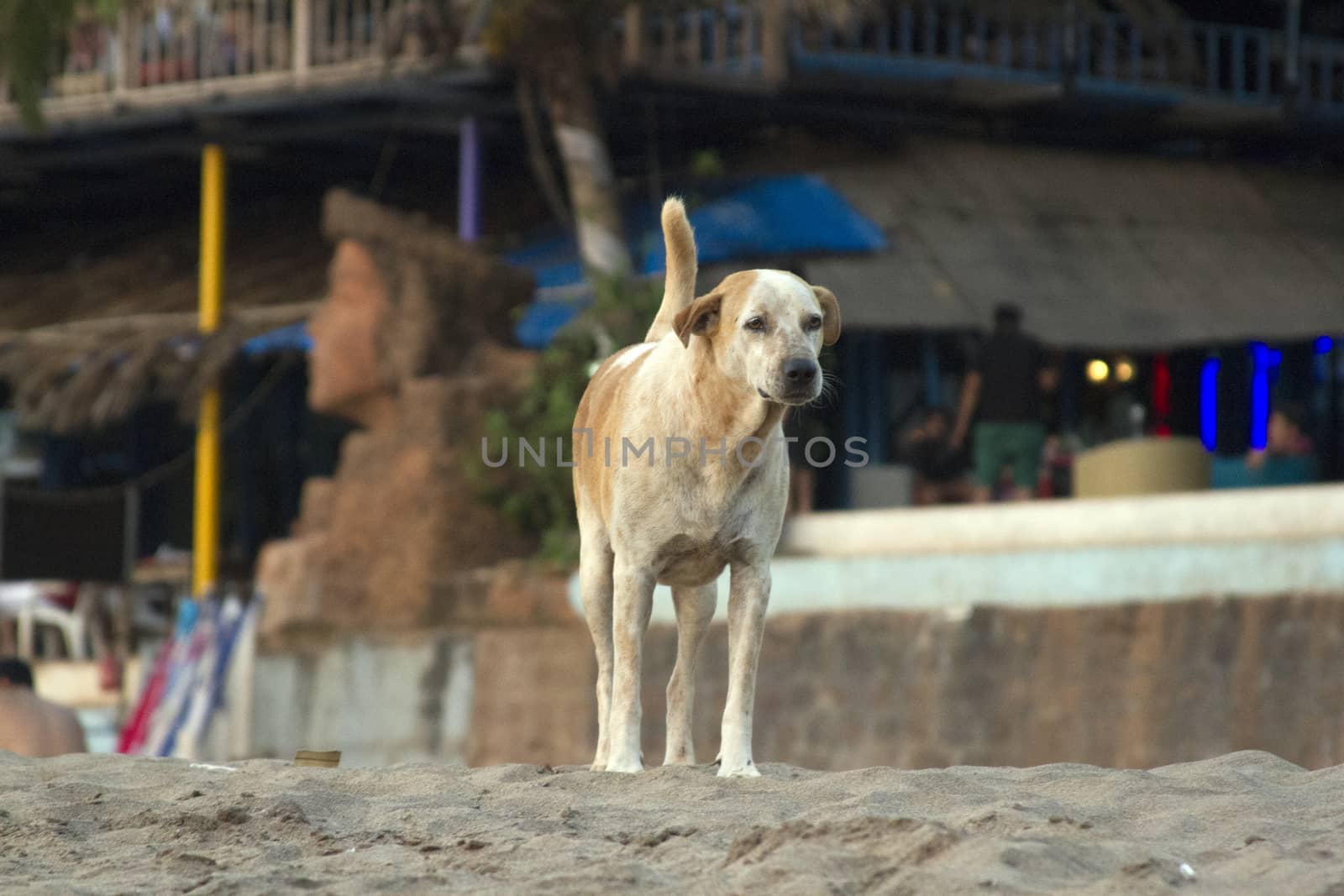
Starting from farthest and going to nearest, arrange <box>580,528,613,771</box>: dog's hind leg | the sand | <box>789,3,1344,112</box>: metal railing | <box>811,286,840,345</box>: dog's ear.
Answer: <box>789,3,1344,112</box>: metal railing
<box>580,528,613,771</box>: dog's hind leg
<box>811,286,840,345</box>: dog's ear
the sand

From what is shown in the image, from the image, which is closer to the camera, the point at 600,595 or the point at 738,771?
the point at 738,771

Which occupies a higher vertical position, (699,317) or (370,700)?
(699,317)

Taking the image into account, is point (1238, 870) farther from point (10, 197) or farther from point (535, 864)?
point (10, 197)

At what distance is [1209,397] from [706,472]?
12717 mm

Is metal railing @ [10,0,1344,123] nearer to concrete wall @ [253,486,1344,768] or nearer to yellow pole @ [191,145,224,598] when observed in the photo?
yellow pole @ [191,145,224,598]

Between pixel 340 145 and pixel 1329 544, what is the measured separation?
10.1 m

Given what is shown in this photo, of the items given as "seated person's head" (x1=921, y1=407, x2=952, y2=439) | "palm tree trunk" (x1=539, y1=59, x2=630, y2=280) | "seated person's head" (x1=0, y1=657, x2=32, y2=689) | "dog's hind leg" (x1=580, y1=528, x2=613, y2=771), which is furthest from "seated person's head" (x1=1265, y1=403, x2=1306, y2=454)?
"seated person's head" (x1=0, y1=657, x2=32, y2=689)

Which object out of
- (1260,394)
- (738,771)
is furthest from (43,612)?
(738,771)

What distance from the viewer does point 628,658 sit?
22.5ft

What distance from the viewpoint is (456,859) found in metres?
5.24

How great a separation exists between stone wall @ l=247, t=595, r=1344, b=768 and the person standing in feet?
5.08

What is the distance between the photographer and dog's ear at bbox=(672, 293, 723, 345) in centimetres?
653

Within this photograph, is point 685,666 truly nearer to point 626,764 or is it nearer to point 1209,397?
point 626,764

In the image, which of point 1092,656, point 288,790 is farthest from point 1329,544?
point 288,790
